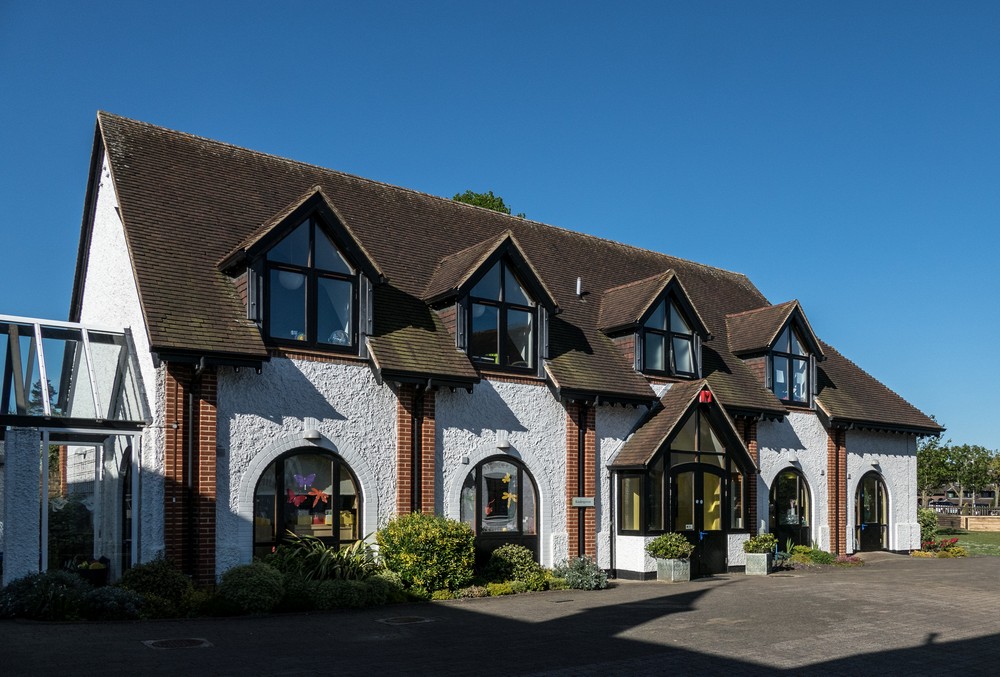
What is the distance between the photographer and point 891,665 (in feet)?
36.3

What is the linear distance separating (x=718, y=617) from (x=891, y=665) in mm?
3790

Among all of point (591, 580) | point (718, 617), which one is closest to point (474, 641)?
point (718, 617)

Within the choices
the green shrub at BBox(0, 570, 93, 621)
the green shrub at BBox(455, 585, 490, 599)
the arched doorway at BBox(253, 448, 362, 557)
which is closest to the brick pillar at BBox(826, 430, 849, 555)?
the green shrub at BBox(455, 585, 490, 599)

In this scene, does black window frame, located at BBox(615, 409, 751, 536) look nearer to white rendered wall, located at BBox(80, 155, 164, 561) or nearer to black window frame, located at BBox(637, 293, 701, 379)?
A: black window frame, located at BBox(637, 293, 701, 379)

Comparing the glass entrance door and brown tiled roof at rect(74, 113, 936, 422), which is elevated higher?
brown tiled roof at rect(74, 113, 936, 422)

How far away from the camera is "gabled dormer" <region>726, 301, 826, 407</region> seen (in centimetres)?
2600

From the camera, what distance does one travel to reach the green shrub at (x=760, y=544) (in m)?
22.4

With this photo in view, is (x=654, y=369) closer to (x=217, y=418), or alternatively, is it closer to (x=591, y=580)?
(x=591, y=580)

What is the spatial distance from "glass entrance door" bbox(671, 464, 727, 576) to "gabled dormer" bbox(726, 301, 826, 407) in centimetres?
477

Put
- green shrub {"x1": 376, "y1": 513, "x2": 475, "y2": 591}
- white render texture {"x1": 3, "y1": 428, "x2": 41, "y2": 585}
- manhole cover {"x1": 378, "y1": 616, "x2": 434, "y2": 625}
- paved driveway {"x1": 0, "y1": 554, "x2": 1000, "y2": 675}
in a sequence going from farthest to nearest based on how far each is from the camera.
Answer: green shrub {"x1": 376, "y1": 513, "x2": 475, "y2": 591} → white render texture {"x1": 3, "y1": 428, "x2": 41, "y2": 585} → manhole cover {"x1": 378, "y1": 616, "x2": 434, "y2": 625} → paved driveway {"x1": 0, "y1": 554, "x2": 1000, "y2": 675}

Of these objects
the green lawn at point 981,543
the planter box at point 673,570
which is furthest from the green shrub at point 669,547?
the green lawn at point 981,543

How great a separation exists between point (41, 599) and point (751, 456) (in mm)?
16847

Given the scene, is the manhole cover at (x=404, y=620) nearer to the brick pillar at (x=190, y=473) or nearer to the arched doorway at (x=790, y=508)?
the brick pillar at (x=190, y=473)

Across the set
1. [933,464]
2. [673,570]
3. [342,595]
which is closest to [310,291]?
[342,595]
